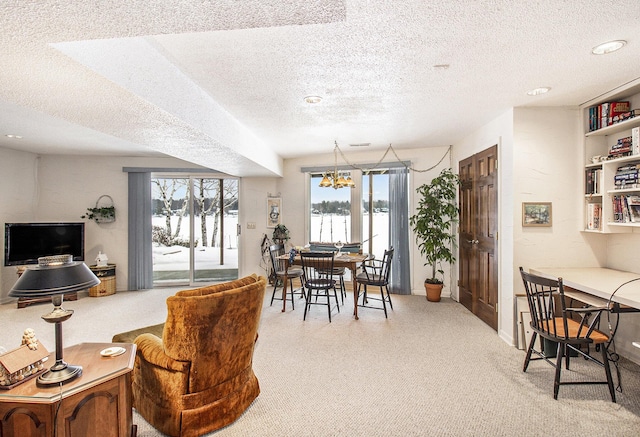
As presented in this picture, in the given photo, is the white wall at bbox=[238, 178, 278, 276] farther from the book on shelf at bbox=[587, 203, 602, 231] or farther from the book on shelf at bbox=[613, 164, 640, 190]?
the book on shelf at bbox=[613, 164, 640, 190]

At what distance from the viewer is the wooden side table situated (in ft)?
4.75

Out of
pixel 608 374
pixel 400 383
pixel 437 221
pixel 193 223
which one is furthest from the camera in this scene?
pixel 193 223

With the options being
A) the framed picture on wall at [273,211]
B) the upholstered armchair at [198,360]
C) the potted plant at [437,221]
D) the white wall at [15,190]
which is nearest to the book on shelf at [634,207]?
the potted plant at [437,221]

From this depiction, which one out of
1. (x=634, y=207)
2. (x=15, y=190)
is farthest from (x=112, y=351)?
(x=15, y=190)

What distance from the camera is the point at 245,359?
86.2 inches

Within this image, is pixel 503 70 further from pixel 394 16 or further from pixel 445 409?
pixel 445 409

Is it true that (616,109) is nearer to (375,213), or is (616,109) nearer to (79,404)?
(375,213)

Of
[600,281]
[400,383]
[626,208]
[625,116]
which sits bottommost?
[400,383]

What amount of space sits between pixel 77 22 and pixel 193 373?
6.04 feet

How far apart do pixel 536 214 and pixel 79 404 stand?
3.90m

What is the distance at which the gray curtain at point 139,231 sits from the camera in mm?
5699

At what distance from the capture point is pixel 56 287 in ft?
5.10

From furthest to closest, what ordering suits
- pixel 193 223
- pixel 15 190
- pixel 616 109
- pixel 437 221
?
pixel 193 223, pixel 15 190, pixel 437 221, pixel 616 109

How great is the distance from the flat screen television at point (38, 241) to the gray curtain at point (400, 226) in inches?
204
